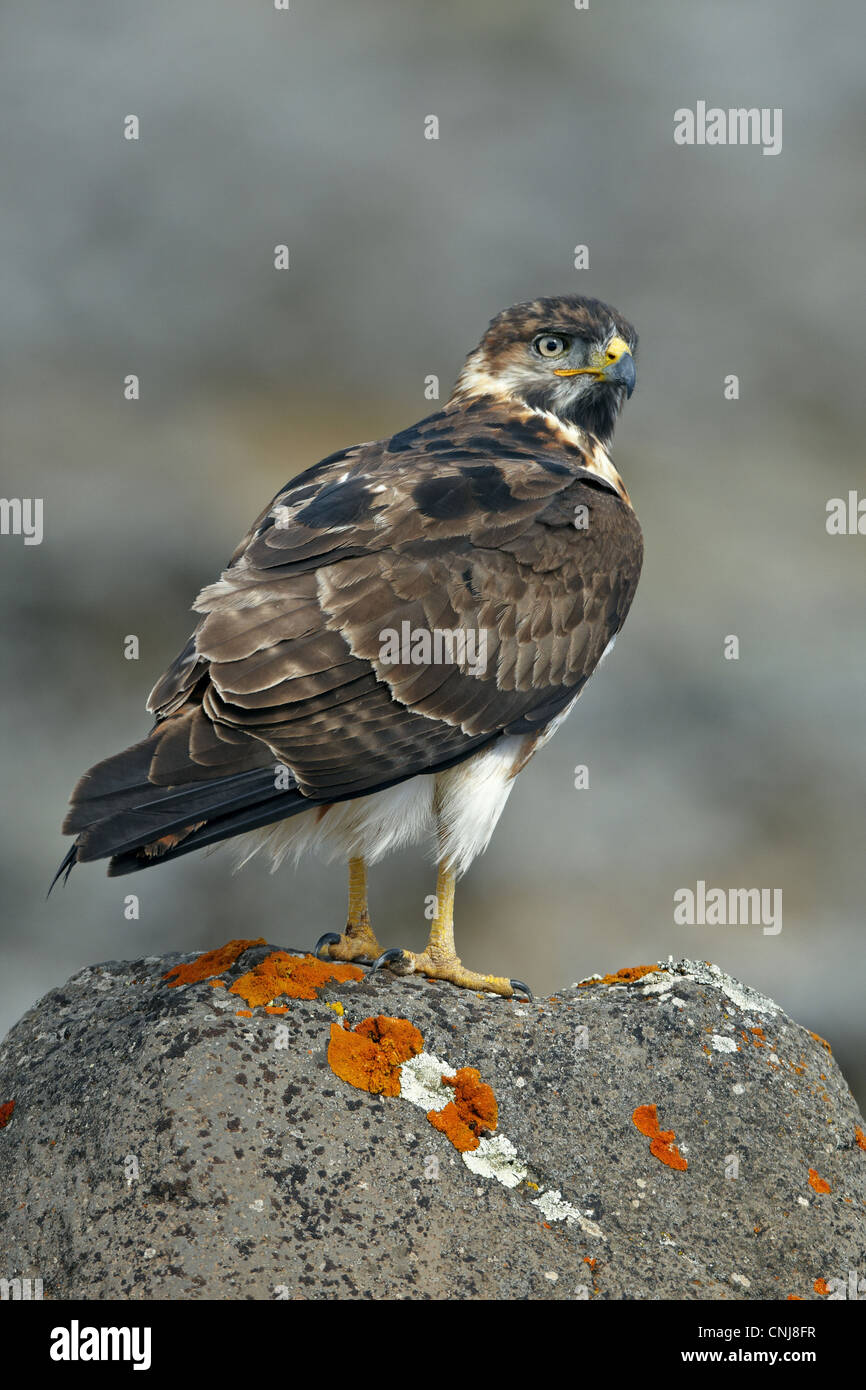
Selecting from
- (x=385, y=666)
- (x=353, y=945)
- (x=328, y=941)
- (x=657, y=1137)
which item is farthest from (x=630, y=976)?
(x=385, y=666)

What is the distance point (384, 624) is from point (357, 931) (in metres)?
1.46

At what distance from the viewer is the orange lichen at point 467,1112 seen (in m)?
4.74

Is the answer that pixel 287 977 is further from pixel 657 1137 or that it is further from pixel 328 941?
pixel 657 1137

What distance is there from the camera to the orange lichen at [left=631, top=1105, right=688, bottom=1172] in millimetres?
4910

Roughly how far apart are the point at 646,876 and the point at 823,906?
63.1 inches

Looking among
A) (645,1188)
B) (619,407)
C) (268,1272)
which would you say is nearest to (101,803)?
(268,1272)

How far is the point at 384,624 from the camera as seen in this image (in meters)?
5.31

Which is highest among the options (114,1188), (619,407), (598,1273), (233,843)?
(619,407)

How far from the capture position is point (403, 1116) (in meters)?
4.73

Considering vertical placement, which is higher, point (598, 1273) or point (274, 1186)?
point (274, 1186)

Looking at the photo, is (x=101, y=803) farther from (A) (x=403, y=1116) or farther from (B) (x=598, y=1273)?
(B) (x=598, y=1273)

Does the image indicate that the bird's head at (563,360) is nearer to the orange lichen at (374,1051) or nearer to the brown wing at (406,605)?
the brown wing at (406,605)

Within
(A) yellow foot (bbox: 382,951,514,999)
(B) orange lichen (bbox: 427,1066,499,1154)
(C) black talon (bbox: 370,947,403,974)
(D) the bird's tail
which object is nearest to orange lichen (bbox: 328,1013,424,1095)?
(B) orange lichen (bbox: 427,1066,499,1154)

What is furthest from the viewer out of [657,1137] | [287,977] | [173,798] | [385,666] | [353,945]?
[353,945]
